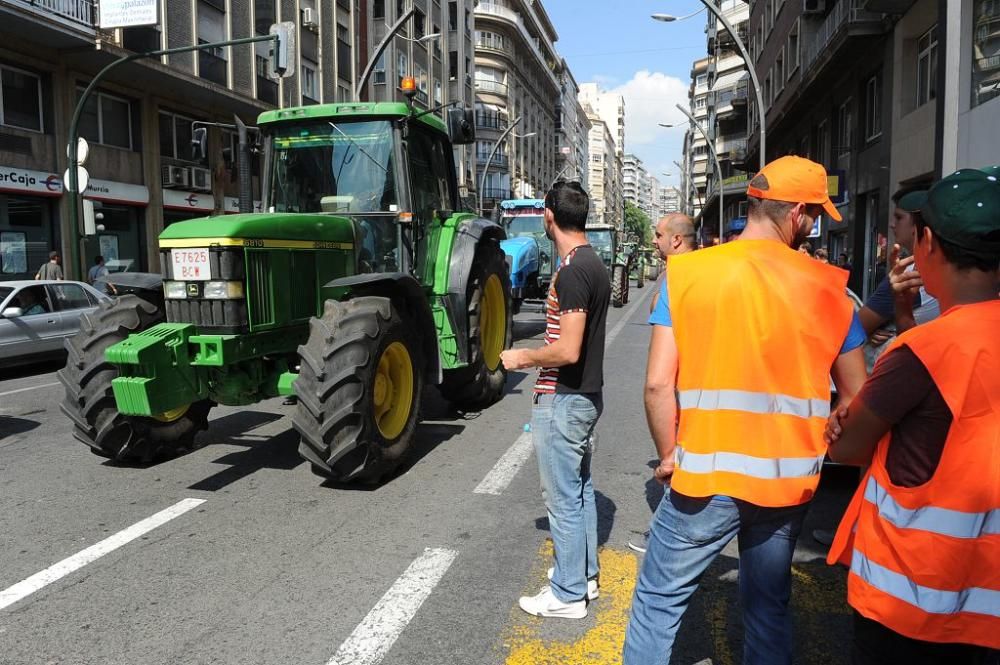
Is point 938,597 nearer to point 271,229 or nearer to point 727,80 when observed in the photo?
point 271,229

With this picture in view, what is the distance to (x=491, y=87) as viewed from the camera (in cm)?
6494

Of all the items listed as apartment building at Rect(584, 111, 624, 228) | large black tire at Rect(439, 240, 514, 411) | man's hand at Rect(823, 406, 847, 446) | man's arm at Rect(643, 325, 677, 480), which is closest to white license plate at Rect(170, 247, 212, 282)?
large black tire at Rect(439, 240, 514, 411)

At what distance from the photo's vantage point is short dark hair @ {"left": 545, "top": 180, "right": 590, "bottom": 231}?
3.45 meters

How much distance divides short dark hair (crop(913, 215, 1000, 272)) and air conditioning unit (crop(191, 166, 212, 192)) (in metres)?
23.3

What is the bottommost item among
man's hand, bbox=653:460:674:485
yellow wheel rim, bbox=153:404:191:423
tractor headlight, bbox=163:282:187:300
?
yellow wheel rim, bbox=153:404:191:423

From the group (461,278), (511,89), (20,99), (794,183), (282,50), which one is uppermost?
(511,89)

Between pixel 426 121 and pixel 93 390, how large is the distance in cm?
366

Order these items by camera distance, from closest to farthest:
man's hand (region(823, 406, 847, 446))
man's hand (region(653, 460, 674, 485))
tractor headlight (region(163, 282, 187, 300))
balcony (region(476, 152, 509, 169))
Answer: man's hand (region(823, 406, 847, 446))
man's hand (region(653, 460, 674, 485))
tractor headlight (region(163, 282, 187, 300))
balcony (region(476, 152, 509, 169))

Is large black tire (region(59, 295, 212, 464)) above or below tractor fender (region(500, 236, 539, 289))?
below

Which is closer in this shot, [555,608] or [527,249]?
[555,608]

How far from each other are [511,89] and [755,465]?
69.3m

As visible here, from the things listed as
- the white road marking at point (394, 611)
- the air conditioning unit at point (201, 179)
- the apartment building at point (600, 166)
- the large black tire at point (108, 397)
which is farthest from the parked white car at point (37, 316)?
the apartment building at point (600, 166)

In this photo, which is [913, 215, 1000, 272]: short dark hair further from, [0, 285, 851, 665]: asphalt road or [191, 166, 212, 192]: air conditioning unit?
[191, 166, 212, 192]: air conditioning unit

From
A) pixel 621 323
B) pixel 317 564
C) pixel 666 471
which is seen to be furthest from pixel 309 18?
pixel 666 471
